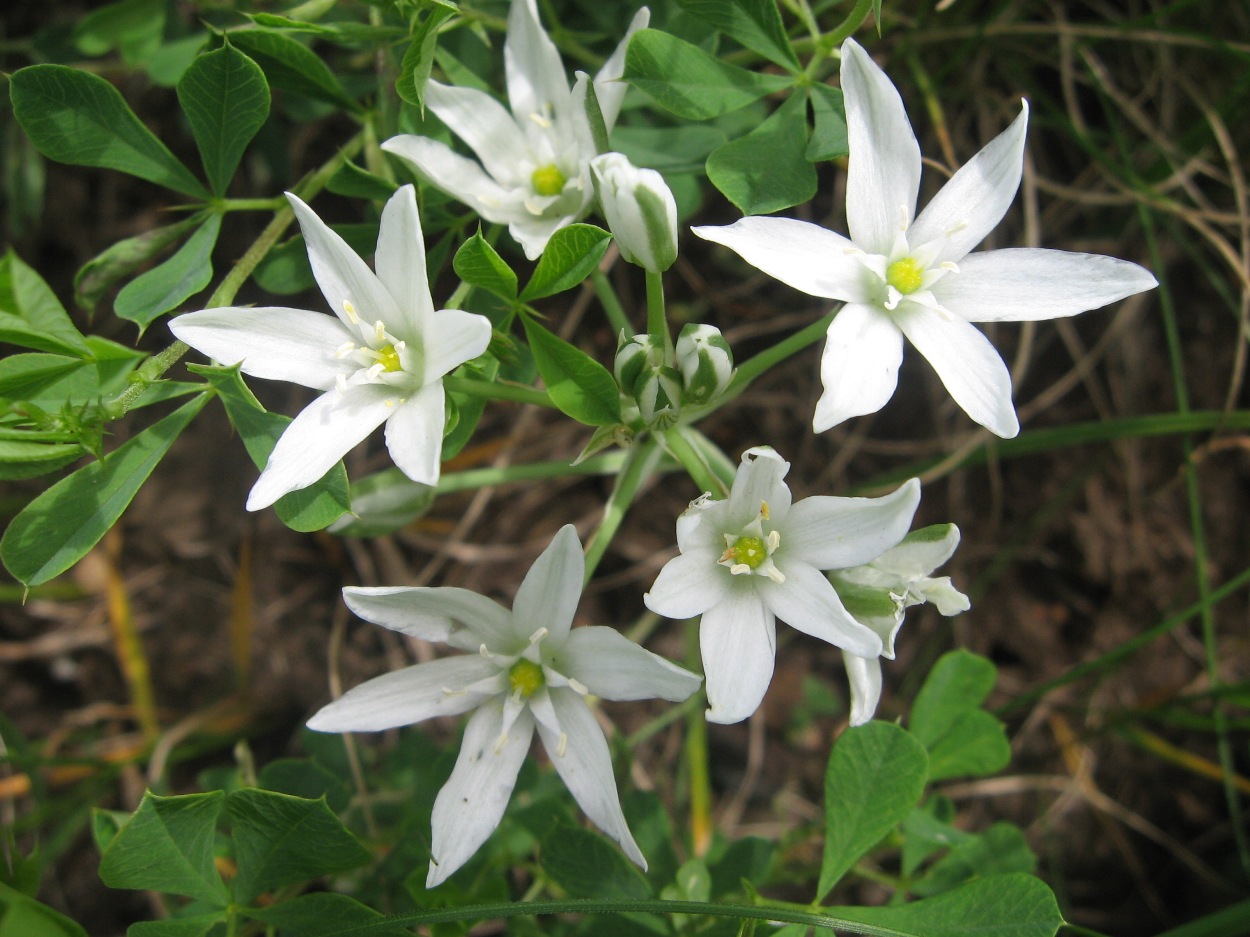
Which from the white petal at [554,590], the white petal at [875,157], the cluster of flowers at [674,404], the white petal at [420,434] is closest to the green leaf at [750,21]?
the cluster of flowers at [674,404]

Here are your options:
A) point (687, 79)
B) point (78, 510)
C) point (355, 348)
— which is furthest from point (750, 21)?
point (78, 510)

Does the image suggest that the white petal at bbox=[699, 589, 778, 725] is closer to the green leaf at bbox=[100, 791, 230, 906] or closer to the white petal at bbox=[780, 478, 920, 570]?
the white petal at bbox=[780, 478, 920, 570]

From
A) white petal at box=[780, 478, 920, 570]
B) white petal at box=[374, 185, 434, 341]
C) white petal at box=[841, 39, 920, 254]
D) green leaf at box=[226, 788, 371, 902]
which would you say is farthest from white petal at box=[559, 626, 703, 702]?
white petal at box=[841, 39, 920, 254]

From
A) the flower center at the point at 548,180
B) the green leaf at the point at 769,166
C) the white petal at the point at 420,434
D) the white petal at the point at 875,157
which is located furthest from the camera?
the flower center at the point at 548,180

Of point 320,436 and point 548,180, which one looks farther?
point 548,180

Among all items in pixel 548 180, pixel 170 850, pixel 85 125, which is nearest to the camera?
pixel 170 850

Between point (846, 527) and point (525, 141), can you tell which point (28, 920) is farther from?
point (525, 141)

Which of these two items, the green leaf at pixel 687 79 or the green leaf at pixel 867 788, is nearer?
the green leaf at pixel 687 79

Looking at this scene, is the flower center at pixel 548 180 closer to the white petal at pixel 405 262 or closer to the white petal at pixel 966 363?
the white petal at pixel 405 262
